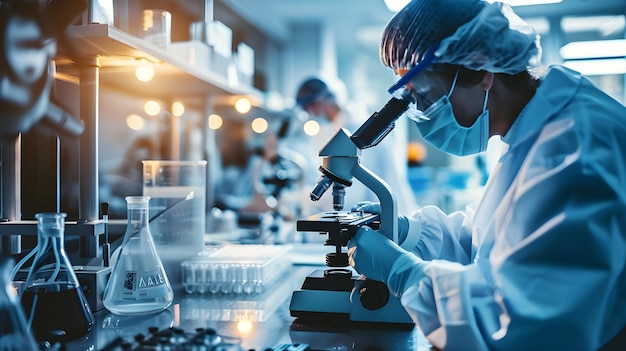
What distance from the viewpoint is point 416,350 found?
0.96 meters

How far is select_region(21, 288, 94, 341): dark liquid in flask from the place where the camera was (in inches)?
38.4

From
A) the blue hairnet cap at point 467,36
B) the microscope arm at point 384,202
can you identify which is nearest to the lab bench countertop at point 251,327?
the microscope arm at point 384,202

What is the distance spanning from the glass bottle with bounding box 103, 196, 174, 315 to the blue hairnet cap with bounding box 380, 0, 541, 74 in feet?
2.43

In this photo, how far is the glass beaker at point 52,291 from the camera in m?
0.96

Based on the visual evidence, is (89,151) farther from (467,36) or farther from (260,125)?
(260,125)

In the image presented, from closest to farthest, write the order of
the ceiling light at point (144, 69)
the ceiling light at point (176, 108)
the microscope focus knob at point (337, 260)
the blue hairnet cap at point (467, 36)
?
the blue hairnet cap at point (467, 36), the microscope focus knob at point (337, 260), the ceiling light at point (144, 69), the ceiling light at point (176, 108)

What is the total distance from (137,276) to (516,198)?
85 cm

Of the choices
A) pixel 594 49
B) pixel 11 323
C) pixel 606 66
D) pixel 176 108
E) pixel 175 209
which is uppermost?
pixel 594 49

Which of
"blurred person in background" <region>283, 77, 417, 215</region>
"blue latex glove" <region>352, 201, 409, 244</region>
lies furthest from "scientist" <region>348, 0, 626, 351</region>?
"blurred person in background" <region>283, 77, 417, 215</region>

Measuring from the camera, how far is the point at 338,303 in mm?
1142

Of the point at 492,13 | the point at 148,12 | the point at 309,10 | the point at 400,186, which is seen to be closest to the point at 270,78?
the point at 309,10

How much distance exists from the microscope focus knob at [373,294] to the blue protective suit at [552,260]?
0.08m

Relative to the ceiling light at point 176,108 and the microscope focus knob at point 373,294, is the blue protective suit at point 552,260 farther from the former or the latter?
the ceiling light at point 176,108

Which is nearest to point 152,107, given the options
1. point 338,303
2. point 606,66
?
point 338,303
